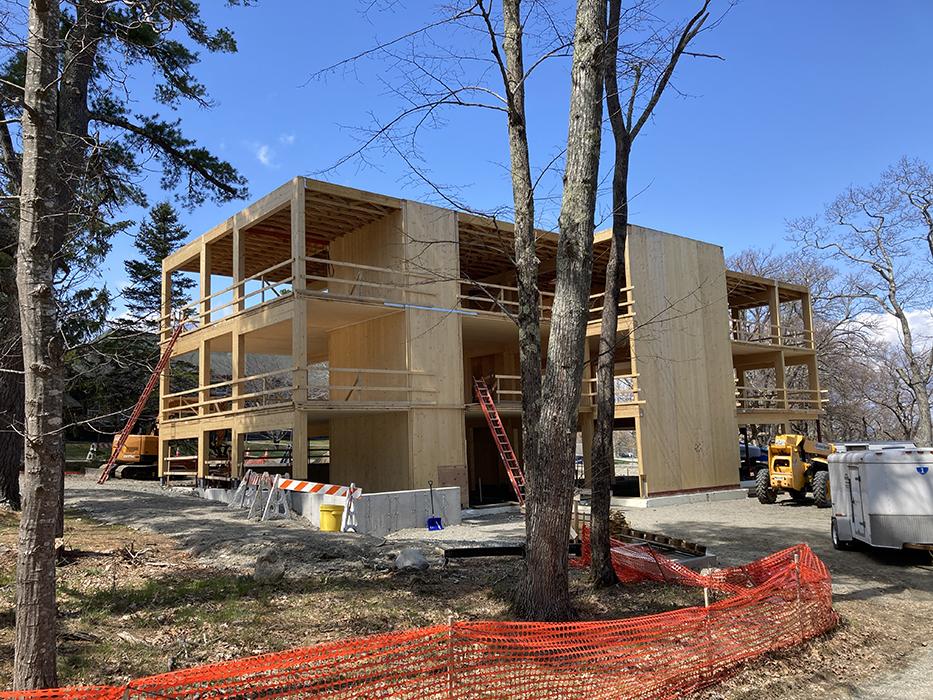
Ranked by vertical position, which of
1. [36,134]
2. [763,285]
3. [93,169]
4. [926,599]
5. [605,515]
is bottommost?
[926,599]

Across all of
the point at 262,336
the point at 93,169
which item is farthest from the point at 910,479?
the point at 262,336

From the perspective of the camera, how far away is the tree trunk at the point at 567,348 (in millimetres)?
7012

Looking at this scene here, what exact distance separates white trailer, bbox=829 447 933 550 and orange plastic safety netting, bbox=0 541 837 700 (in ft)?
16.0

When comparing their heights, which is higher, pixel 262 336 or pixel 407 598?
pixel 262 336

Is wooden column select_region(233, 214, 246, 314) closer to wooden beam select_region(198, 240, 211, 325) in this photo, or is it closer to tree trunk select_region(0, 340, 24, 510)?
wooden beam select_region(198, 240, 211, 325)

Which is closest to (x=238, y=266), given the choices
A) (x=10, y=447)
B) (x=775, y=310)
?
(x=10, y=447)

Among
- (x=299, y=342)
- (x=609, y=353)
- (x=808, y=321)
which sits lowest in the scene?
(x=609, y=353)

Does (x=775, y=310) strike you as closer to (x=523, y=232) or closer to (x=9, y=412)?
(x=523, y=232)

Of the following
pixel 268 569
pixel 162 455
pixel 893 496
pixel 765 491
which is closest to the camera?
pixel 268 569

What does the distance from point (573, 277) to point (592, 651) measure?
3634 millimetres

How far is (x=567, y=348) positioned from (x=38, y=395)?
469 cm

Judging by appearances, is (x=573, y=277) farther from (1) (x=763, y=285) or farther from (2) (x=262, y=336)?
(1) (x=763, y=285)

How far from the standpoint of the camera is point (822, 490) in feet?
63.2

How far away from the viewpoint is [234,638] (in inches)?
254
